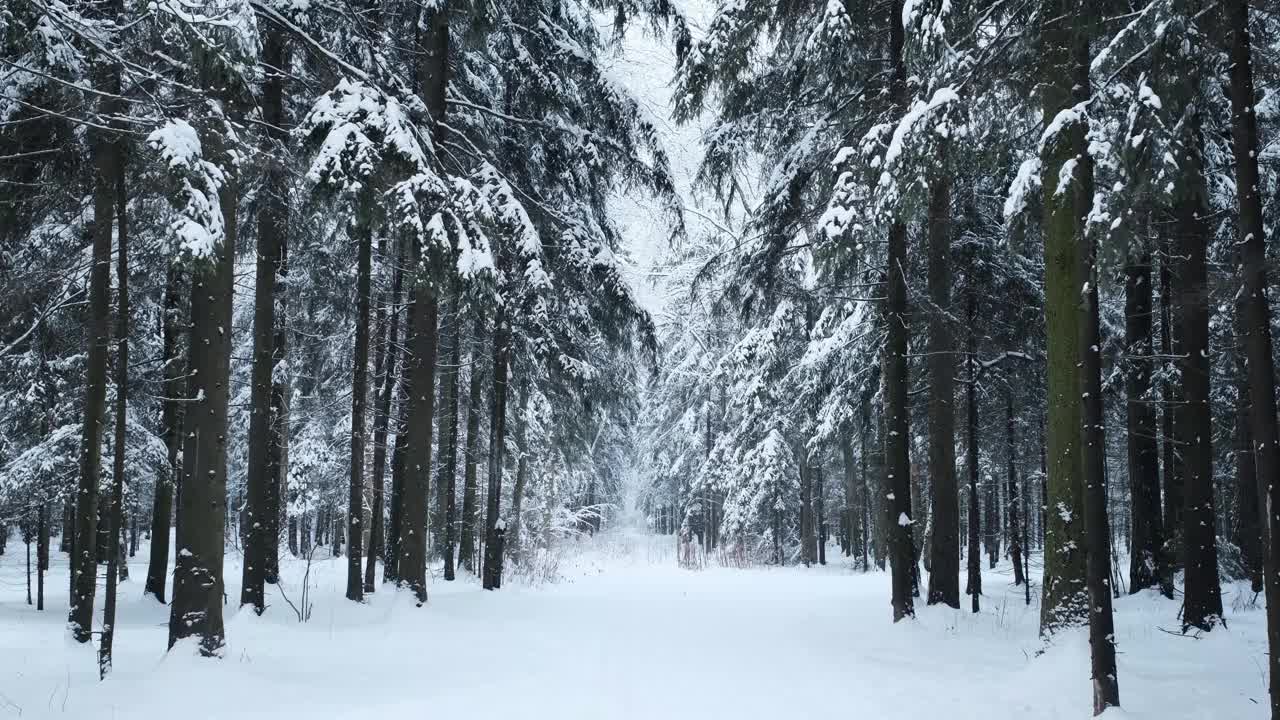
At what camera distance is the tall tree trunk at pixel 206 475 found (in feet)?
23.3

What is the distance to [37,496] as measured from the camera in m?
13.0

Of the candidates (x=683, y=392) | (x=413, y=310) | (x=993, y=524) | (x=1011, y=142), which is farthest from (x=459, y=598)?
(x=683, y=392)

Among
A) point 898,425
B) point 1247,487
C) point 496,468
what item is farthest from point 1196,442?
point 496,468

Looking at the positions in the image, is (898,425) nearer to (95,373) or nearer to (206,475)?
(206,475)

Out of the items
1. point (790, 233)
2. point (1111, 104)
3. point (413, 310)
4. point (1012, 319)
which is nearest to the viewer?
point (1111, 104)

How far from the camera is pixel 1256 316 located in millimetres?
5102

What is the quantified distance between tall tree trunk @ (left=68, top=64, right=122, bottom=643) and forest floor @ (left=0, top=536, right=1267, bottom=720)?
2.73 feet

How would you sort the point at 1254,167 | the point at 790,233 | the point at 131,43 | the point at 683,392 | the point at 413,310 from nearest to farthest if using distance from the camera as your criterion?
the point at 1254,167, the point at 131,43, the point at 790,233, the point at 413,310, the point at 683,392

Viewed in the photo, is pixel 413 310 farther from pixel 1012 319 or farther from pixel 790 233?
pixel 1012 319

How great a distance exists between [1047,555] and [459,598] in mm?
9135

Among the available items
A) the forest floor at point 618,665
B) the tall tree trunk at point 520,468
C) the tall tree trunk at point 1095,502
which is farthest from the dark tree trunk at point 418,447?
the tall tree trunk at point 1095,502

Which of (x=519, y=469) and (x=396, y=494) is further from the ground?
(x=519, y=469)

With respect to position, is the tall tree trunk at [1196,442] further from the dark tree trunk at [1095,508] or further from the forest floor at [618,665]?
the dark tree trunk at [1095,508]

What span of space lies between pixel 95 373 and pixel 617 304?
811 centimetres
